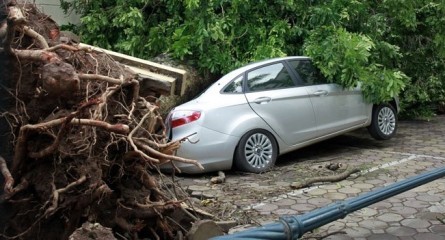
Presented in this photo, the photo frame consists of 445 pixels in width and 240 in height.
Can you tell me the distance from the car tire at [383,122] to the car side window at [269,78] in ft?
5.72

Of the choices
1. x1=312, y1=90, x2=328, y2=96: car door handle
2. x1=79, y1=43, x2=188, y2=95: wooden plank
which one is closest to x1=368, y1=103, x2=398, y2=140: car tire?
x1=312, y1=90, x2=328, y2=96: car door handle

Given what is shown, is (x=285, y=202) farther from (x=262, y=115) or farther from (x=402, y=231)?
(x=262, y=115)

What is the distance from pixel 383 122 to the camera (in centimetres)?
845

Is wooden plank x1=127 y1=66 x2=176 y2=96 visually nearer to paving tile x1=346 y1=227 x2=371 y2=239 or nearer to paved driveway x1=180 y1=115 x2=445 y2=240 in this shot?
paved driveway x1=180 y1=115 x2=445 y2=240

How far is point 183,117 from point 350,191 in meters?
2.17

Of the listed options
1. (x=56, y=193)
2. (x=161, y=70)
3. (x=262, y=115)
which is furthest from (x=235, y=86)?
(x=56, y=193)

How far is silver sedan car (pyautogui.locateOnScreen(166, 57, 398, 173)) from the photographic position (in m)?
6.64

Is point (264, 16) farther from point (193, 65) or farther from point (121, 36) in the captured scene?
point (121, 36)

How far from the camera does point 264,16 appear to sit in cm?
840

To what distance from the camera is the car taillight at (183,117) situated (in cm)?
662

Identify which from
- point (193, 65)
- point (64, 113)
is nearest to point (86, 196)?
point (64, 113)

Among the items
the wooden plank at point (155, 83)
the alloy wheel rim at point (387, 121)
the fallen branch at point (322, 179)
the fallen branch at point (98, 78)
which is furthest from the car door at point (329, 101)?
the fallen branch at point (98, 78)

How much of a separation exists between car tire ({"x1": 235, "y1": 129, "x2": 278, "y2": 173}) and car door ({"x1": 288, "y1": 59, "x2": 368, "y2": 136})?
0.90 meters

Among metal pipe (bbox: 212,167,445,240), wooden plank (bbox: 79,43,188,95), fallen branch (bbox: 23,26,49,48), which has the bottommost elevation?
metal pipe (bbox: 212,167,445,240)
